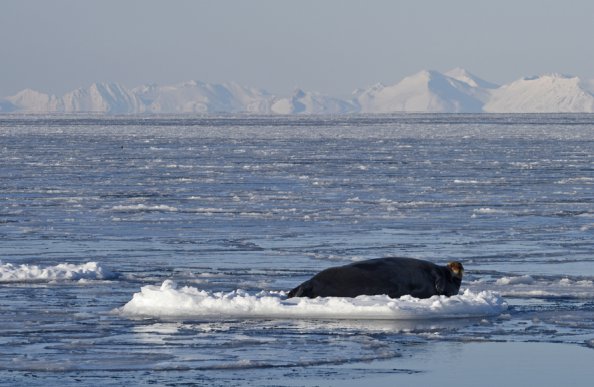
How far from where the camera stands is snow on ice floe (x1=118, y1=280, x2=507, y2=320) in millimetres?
10539

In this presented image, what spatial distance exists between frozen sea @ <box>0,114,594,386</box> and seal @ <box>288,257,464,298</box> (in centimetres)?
21

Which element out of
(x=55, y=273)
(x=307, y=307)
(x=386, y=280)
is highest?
(x=386, y=280)

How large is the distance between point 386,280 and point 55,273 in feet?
10.9

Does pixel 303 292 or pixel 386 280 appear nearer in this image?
pixel 303 292

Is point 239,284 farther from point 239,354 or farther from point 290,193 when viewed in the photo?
point 290,193

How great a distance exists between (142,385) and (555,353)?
107 inches

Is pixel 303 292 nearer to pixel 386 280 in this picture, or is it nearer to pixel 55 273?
pixel 386 280

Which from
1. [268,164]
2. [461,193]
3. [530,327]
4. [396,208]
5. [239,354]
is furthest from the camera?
[268,164]

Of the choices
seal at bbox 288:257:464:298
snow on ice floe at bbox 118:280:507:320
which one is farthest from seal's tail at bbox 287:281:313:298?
snow on ice floe at bbox 118:280:507:320

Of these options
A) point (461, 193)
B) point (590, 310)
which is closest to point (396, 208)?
point (461, 193)

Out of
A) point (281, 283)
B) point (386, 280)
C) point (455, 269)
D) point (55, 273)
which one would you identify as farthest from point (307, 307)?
point (55, 273)

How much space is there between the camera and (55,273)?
1297cm

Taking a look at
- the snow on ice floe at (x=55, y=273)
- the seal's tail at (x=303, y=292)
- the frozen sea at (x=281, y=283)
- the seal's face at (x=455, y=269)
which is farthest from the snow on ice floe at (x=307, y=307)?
the snow on ice floe at (x=55, y=273)

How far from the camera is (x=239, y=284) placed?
12617 mm
